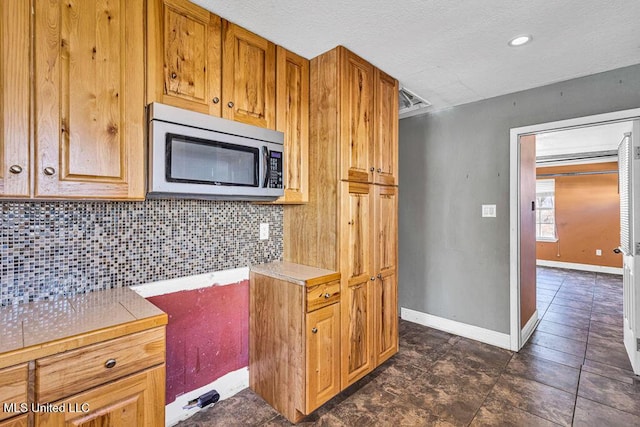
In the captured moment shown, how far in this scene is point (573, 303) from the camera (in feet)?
14.1

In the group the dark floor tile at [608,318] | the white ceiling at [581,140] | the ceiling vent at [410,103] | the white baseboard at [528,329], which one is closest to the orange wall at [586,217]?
the white ceiling at [581,140]

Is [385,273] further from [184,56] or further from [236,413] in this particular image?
[184,56]

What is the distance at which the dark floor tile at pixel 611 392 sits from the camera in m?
2.09

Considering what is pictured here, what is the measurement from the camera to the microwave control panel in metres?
1.92

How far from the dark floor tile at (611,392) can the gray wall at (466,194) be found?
2.20ft


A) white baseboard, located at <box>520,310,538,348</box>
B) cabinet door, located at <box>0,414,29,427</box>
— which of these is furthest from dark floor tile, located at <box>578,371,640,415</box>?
cabinet door, located at <box>0,414,29,427</box>

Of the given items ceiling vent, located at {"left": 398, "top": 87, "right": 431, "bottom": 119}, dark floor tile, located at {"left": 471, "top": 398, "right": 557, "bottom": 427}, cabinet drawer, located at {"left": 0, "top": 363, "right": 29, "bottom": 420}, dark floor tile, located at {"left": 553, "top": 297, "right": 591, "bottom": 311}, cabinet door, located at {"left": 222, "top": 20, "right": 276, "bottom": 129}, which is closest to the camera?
cabinet drawer, located at {"left": 0, "top": 363, "right": 29, "bottom": 420}

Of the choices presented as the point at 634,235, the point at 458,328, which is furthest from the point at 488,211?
the point at 458,328

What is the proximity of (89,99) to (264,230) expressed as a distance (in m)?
1.33

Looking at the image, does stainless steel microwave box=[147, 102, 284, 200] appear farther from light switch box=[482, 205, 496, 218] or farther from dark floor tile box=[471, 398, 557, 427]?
light switch box=[482, 205, 496, 218]

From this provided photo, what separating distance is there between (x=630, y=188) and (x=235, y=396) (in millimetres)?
3458

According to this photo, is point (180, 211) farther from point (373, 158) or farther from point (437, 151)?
point (437, 151)

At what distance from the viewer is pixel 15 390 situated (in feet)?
3.19

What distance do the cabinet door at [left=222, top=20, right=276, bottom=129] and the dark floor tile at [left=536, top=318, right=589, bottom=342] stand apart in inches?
142
